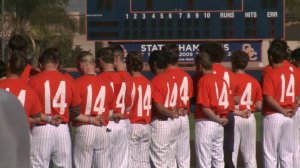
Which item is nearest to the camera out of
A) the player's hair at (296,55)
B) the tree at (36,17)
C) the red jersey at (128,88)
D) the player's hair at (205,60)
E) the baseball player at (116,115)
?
the baseball player at (116,115)

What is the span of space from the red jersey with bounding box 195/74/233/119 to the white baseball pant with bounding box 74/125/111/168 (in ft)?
4.05

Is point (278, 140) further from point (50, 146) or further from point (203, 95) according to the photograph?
point (50, 146)

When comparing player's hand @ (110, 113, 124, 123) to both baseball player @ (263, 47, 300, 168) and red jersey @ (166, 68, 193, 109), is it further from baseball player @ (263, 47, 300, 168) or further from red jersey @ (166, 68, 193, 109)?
baseball player @ (263, 47, 300, 168)

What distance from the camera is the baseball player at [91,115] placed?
9211 millimetres

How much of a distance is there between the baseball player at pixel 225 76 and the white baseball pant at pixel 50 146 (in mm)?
2293

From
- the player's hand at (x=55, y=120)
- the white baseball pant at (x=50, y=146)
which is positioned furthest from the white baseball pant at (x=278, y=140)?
the player's hand at (x=55, y=120)

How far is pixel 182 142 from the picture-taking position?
11.1 meters

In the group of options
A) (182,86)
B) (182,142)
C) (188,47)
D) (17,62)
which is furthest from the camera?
(188,47)

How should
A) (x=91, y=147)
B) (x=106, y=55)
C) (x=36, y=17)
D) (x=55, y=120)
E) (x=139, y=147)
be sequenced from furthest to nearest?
(x=36, y=17) → (x=139, y=147) → (x=106, y=55) → (x=91, y=147) → (x=55, y=120)

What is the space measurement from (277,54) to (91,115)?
2593 mm

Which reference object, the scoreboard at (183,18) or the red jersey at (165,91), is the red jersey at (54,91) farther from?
the scoreboard at (183,18)

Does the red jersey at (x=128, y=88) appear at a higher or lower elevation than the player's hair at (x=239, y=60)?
lower

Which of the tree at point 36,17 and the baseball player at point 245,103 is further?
the tree at point 36,17

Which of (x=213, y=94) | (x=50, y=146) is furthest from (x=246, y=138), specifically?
(x=50, y=146)
